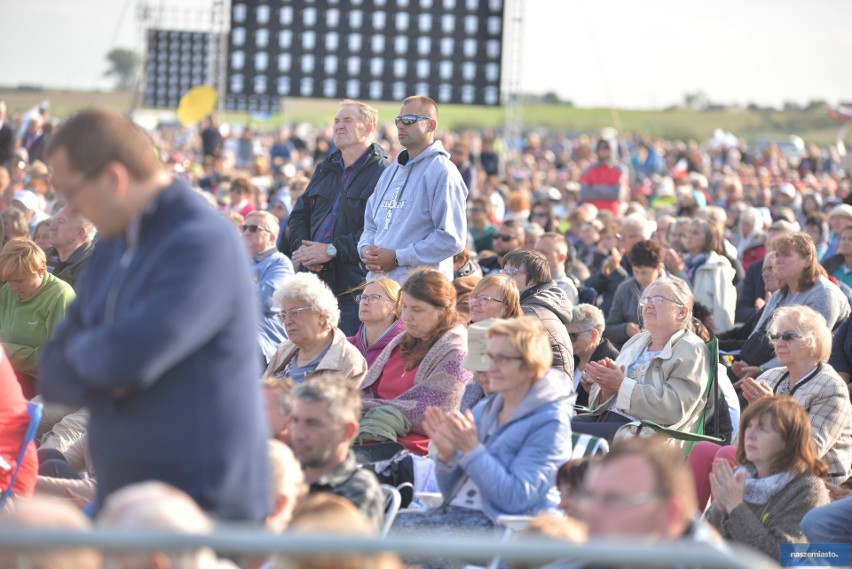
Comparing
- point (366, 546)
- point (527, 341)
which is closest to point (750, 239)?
point (527, 341)

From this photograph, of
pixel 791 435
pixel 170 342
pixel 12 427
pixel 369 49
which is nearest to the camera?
pixel 170 342

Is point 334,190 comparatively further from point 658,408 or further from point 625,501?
point 625,501

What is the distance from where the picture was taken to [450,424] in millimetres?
4504

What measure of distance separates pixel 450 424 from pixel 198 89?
19855 mm

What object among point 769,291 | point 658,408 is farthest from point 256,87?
point 658,408

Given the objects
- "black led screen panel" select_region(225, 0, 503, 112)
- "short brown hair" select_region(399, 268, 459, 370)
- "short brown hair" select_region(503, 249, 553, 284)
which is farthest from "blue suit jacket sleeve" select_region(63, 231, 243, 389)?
"black led screen panel" select_region(225, 0, 503, 112)

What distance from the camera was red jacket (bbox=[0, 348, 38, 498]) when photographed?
4.76 m

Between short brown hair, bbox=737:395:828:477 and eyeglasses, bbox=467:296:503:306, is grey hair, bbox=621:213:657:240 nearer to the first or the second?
eyeglasses, bbox=467:296:503:306

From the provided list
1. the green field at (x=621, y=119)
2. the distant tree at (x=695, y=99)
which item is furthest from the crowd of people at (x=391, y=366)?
the distant tree at (x=695, y=99)

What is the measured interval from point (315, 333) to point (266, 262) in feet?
7.13

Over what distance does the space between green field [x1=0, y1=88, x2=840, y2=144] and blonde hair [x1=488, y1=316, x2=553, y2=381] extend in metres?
57.1

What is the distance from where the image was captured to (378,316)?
6590 mm

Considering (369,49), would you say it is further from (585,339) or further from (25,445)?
(25,445)

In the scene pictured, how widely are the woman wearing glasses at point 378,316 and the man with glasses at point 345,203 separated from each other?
100cm
